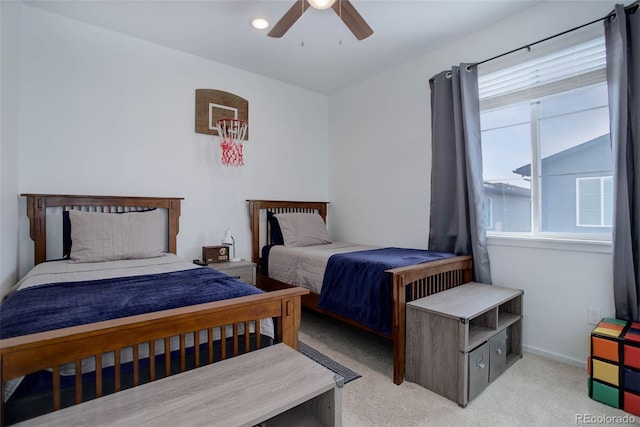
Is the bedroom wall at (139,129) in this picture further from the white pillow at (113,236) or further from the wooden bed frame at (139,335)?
the wooden bed frame at (139,335)

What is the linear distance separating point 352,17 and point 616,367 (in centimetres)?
250

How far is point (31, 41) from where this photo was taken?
240 centimetres

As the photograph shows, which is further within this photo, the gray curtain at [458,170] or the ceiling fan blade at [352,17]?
the gray curtain at [458,170]

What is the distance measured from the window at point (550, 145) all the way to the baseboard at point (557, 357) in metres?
0.87

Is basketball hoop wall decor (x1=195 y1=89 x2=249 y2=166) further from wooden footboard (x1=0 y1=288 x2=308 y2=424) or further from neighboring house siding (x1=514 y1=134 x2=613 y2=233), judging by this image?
neighboring house siding (x1=514 y1=134 x2=613 y2=233)

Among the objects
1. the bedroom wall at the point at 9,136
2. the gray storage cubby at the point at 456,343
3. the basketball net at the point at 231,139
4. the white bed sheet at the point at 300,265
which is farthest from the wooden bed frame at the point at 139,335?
the basketball net at the point at 231,139

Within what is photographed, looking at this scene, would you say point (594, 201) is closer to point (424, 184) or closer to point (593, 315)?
point (593, 315)

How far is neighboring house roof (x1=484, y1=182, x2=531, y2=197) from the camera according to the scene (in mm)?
2594

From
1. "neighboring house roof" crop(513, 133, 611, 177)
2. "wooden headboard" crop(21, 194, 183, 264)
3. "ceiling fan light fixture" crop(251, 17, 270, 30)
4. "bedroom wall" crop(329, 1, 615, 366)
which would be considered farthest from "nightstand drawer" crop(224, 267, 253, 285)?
"neighboring house roof" crop(513, 133, 611, 177)

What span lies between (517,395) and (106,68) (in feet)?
12.6

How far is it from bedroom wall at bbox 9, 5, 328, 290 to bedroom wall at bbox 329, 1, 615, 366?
0.72m

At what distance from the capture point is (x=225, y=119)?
3.22 metres

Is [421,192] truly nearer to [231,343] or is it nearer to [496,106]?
[496,106]

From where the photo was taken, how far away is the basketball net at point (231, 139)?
130 inches
